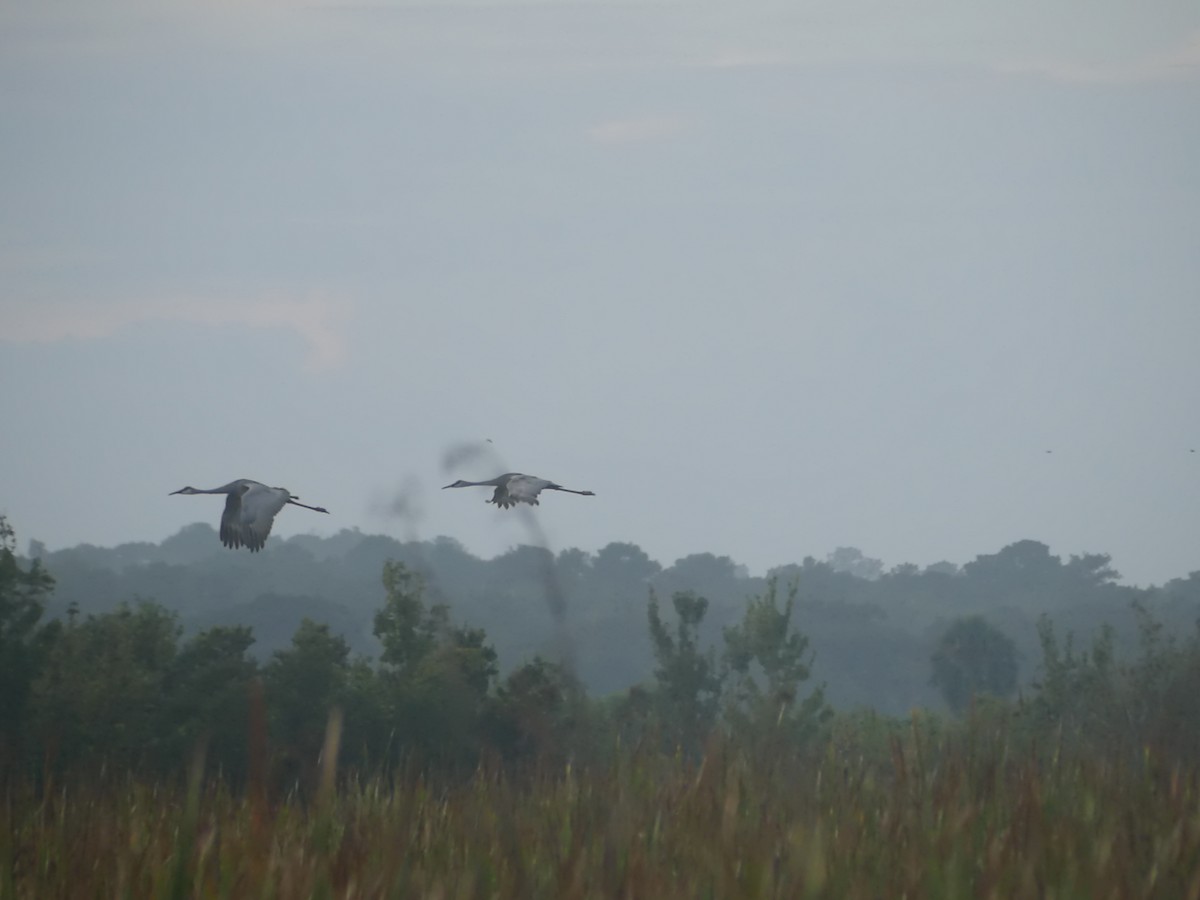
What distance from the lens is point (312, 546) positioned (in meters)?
187

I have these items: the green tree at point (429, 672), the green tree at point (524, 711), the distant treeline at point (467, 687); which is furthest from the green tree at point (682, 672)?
the green tree at point (524, 711)

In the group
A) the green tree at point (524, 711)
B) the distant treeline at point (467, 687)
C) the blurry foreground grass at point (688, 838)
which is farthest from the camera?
the green tree at point (524, 711)

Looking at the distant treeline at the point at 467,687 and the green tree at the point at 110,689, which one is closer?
the distant treeline at the point at 467,687

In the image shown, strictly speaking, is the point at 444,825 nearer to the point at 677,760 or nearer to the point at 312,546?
the point at 677,760

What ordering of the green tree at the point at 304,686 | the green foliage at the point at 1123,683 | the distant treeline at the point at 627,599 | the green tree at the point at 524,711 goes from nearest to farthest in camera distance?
the green tree at the point at 304,686
the green tree at the point at 524,711
the green foliage at the point at 1123,683
the distant treeline at the point at 627,599

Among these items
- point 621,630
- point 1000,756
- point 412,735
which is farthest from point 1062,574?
point 1000,756

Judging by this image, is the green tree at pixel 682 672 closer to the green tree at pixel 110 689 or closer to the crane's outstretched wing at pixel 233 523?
the green tree at pixel 110 689

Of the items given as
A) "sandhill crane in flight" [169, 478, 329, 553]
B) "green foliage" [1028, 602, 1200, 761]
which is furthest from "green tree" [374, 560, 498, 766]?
"sandhill crane in flight" [169, 478, 329, 553]

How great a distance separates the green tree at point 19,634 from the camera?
40031 millimetres

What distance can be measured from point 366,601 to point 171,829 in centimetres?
11293

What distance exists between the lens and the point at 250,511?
17.6m

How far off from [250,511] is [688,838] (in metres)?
9.36

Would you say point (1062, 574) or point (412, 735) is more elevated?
point (1062, 574)

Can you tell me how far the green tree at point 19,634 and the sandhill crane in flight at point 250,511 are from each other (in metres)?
23.8
